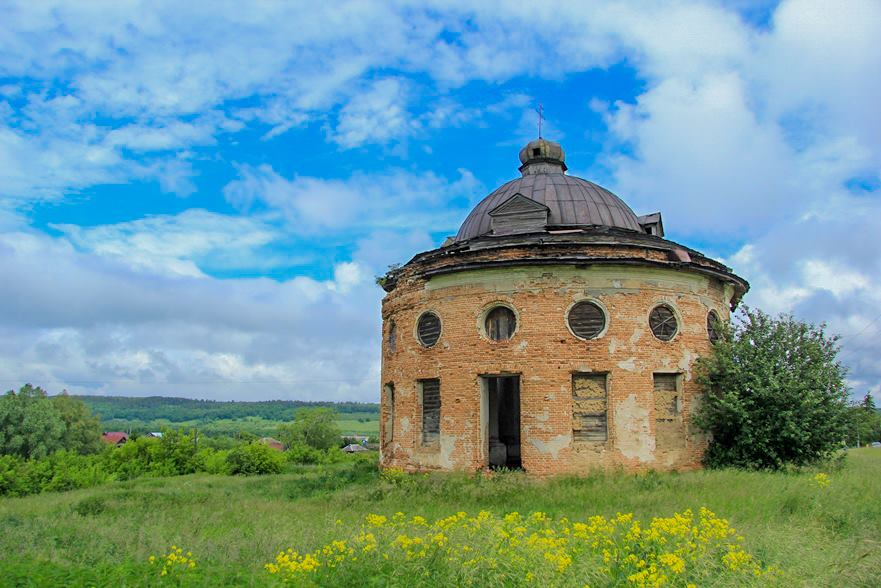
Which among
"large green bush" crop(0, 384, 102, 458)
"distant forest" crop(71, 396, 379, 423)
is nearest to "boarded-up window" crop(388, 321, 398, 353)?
"large green bush" crop(0, 384, 102, 458)

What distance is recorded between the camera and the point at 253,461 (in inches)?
1020

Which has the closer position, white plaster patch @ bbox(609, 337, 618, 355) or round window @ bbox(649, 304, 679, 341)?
white plaster patch @ bbox(609, 337, 618, 355)

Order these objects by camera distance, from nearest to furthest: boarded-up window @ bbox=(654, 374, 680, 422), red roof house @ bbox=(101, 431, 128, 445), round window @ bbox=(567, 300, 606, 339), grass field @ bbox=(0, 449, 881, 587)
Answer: grass field @ bbox=(0, 449, 881, 587)
round window @ bbox=(567, 300, 606, 339)
boarded-up window @ bbox=(654, 374, 680, 422)
red roof house @ bbox=(101, 431, 128, 445)

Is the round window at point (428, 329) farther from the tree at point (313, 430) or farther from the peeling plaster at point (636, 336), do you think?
the tree at point (313, 430)

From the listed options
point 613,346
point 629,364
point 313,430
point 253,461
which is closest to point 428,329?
point 613,346

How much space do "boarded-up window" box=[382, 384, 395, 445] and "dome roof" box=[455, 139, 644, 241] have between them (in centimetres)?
484

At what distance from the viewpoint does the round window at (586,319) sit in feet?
49.0

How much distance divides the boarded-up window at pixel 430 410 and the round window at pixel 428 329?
0.98m

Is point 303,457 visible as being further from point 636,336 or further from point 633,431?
point 636,336

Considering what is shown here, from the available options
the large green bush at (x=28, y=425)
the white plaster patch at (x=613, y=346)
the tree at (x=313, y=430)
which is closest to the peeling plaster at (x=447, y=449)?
the white plaster patch at (x=613, y=346)

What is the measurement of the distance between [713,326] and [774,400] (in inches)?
95.2

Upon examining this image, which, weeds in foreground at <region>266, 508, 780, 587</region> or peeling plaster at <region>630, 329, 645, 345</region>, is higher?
peeling plaster at <region>630, 329, 645, 345</region>

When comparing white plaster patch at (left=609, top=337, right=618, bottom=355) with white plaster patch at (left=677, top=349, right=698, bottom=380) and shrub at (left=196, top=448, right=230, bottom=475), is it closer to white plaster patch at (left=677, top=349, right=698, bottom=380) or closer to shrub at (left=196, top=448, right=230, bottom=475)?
white plaster patch at (left=677, top=349, right=698, bottom=380)

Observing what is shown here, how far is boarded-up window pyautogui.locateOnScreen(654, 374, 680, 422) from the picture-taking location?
49.7ft
